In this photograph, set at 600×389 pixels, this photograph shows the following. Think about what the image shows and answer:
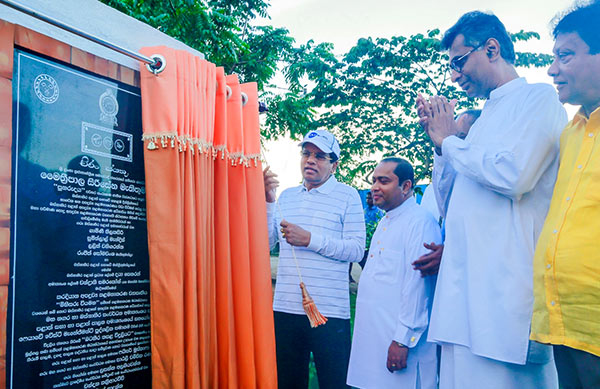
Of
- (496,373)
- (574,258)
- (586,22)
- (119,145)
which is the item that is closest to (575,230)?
(574,258)

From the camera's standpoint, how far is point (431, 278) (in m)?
2.96

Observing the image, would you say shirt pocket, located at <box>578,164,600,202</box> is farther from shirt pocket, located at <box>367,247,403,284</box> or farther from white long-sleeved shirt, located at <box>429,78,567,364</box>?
shirt pocket, located at <box>367,247,403,284</box>

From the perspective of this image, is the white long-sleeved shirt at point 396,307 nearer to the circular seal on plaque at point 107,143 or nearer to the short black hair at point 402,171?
the short black hair at point 402,171

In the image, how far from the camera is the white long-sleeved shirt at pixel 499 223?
188 centimetres

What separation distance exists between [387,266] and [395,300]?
0.24 m

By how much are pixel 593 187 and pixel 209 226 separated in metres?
1.68

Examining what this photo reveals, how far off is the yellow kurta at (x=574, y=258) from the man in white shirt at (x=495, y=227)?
0.59 ft

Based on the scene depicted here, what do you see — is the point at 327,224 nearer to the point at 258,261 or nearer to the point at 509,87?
the point at 258,261

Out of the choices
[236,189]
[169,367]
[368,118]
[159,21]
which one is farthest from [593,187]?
[368,118]

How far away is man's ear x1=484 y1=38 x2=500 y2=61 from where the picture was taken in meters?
2.27

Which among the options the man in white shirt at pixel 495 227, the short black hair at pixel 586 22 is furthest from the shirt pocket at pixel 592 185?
the short black hair at pixel 586 22

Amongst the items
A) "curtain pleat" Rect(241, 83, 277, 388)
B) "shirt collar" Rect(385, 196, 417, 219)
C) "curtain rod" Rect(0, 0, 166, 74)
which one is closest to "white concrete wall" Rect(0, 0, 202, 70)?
"curtain rod" Rect(0, 0, 166, 74)

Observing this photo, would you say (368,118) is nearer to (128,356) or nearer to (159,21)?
(159,21)

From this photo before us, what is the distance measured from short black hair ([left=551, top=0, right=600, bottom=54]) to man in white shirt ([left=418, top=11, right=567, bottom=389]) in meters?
0.34
